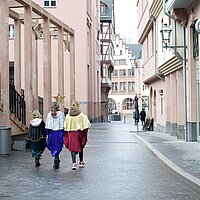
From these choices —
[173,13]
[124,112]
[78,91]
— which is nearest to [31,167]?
[173,13]

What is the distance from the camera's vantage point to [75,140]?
40.3ft

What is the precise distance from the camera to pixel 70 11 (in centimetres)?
4369

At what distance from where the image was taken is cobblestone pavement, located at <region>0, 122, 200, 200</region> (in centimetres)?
848

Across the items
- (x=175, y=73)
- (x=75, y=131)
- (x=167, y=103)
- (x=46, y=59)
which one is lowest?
(x=75, y=131)

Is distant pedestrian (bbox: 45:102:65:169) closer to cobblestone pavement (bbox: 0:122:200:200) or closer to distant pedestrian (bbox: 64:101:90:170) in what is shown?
distant pedestrian (bbox: 64:101:90:170)

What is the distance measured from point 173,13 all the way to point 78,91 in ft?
82.1

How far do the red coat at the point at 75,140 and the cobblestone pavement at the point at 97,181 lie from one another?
51 cm

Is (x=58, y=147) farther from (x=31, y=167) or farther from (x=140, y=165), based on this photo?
(x=140, y=165)

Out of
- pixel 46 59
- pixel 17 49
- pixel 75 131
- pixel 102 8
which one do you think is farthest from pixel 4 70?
pixel 102 8

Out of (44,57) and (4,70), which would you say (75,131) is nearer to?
(4,70)

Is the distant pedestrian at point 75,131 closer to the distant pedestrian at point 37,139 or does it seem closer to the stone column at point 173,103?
the distant pedestrian at point 37,139

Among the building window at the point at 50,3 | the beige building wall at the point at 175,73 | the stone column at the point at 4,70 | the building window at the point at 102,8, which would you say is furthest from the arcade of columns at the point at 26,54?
the building window at the point at 102,8

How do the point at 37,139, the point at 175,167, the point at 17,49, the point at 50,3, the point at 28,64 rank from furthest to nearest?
the point at 50,3 → the point at 17,49 → the point at 28,64 → the point at 37,139 → the point at 175,167

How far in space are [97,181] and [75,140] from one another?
2368 mm
